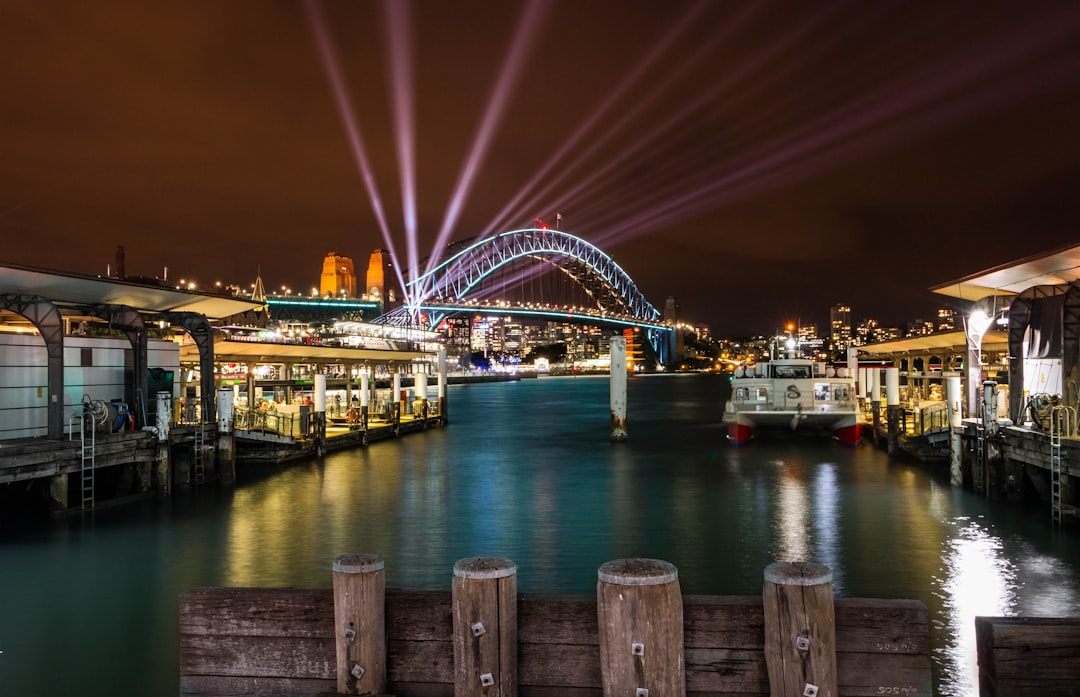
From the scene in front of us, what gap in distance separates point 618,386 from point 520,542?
672 inches

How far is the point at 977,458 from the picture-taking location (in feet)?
58.5

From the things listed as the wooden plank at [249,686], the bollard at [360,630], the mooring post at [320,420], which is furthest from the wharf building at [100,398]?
the bollard at [360,630]

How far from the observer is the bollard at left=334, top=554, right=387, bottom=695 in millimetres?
4172

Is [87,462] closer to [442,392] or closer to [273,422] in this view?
[273,422]

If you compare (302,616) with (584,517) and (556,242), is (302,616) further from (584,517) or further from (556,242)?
(556,242)

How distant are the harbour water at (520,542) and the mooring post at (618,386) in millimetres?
4845

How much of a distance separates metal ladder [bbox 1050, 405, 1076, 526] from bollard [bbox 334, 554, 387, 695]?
12.8 metres

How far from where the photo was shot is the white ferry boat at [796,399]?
2992 cm

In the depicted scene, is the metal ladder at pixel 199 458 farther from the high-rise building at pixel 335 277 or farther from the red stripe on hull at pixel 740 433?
the high-rise building at pixel 335 277

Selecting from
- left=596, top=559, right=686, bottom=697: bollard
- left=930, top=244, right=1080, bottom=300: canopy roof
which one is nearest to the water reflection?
left=596, top=559, right=686, bottom=697: bollard

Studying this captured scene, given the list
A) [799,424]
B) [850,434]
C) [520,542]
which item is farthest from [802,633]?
[850,434]

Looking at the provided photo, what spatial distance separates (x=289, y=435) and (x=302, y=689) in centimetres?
2306

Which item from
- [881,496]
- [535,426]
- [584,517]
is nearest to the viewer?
[584,517]

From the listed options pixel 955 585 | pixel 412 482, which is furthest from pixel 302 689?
pixel 412 482
